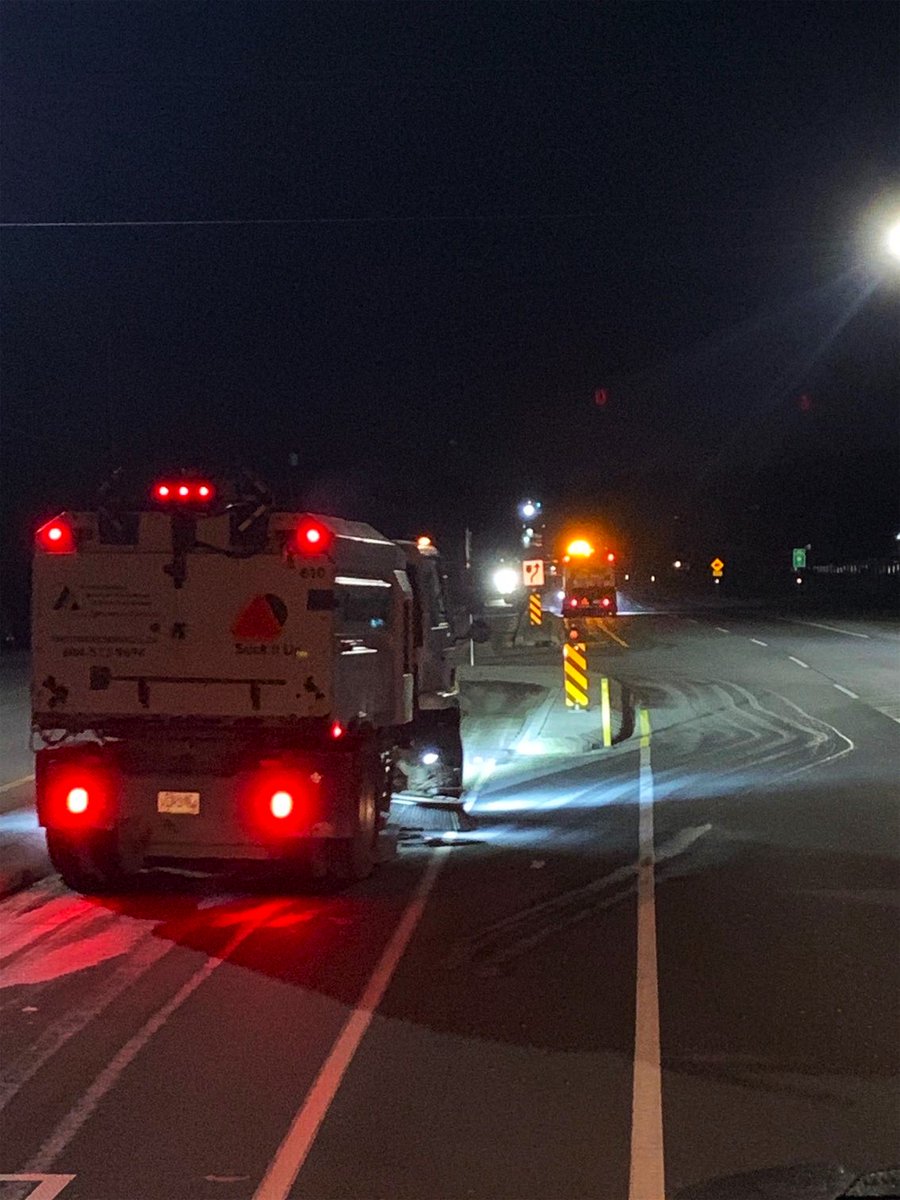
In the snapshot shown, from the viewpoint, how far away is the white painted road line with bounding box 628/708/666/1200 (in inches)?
195

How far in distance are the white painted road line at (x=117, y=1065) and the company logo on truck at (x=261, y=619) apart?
6.79 feet

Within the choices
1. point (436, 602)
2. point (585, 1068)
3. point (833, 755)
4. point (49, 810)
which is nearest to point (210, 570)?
point (49, 810)

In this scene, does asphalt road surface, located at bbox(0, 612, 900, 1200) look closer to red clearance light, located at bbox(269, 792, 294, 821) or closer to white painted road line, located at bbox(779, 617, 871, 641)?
red clearance light, located at bbox(269, 792, 294, 821)

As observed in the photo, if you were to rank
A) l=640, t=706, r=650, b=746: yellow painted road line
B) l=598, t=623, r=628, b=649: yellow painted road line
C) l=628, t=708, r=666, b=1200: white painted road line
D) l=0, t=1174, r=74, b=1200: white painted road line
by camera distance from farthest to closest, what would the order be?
l=598, t=623, r=628, b=649: yellow painted road line < l=640, t=706, r=650, b=746: yellow painted road line < l=628, t=708, r=666, b=1200: white painted road line < l=0, t=1174, r=74, b=1200: white painted road line

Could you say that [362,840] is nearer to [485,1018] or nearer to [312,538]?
[312,538]

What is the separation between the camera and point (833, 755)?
17891 mm

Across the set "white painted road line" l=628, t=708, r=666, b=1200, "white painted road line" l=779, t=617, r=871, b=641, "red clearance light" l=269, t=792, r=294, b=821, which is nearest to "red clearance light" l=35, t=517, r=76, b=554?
"red clearance light" l=269, t=792, r=294, b=821

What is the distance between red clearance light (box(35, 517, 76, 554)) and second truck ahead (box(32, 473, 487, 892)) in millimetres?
12

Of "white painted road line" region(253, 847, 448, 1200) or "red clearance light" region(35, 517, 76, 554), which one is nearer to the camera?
"white painted road line" region(253, 847, 448, 1200)

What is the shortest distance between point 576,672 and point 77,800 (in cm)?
1431

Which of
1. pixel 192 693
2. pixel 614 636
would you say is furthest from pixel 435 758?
pixel 614 636

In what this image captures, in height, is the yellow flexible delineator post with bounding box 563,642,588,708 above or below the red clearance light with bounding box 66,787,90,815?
above

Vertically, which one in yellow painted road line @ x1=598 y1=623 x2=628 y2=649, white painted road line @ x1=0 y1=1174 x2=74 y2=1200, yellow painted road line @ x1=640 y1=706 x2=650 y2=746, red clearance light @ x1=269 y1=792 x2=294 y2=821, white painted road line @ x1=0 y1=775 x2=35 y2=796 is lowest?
white painted road line @ x1=0 y1=1174 x2=74 y2=1200

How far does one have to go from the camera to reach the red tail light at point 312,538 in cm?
969
